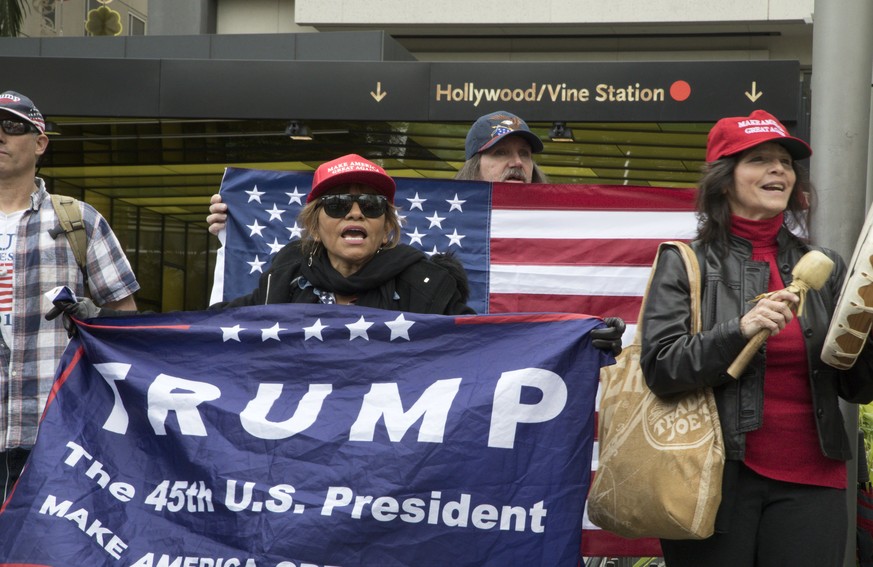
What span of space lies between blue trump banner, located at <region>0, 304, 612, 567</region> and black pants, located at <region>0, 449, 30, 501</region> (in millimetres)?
440

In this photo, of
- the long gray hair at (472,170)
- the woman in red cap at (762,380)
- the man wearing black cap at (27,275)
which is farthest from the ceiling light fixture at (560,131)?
the woman in red cap at (762,380)

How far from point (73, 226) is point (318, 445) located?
149 centimetres

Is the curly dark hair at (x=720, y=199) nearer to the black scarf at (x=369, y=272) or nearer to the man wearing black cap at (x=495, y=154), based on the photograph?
the black scarf at (x=369, y=272)

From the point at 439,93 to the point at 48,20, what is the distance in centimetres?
1900

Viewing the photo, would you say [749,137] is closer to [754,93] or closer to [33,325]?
[33,325]

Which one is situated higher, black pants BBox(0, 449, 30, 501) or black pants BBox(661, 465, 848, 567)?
black pants BBox(661, 465, 848, 567)

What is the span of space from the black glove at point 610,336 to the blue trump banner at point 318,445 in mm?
103

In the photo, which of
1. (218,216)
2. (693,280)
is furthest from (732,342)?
(218,216)

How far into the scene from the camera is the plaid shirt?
4.54m

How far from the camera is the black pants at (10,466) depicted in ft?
14.8

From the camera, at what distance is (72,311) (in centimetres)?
430

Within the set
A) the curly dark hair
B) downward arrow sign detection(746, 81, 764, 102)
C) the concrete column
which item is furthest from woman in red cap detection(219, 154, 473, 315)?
downward arrow sign detection(746, 81, 764, 102)

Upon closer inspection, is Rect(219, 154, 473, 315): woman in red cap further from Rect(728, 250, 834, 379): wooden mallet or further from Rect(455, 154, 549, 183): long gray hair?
Rect(455, 154, 549, 183): long gray hair

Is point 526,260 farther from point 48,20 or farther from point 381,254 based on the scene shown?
point 48,20
